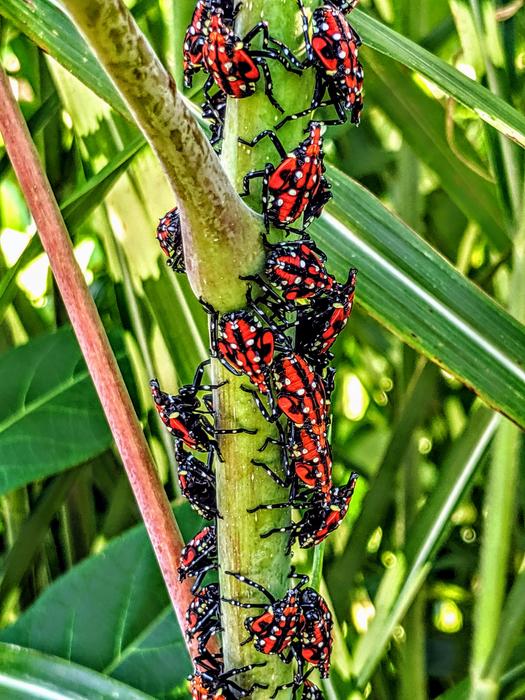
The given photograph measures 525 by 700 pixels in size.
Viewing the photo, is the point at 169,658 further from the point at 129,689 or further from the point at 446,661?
the point at 446,661

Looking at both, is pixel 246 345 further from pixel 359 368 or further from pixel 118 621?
pixel 359 368

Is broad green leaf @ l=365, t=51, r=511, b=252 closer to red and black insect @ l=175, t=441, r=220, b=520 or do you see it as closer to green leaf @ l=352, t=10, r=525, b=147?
green leaf @ l=352, t=10, r=525, b=147

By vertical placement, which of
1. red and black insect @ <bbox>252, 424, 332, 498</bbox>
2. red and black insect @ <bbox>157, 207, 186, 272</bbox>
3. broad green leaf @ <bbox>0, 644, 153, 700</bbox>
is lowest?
broad green leaf @ <bbox>0, 644, 153, 700</bbox>

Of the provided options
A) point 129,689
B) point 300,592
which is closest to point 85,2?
point 300,592

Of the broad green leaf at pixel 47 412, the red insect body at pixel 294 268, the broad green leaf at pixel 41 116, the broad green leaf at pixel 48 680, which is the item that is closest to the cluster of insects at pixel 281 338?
the red insect body at pixel 294 268

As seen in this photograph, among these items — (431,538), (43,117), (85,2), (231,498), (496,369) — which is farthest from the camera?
(43,117)

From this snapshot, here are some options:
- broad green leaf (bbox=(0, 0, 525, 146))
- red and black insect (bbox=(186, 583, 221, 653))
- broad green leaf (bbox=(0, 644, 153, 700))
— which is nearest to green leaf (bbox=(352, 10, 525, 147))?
broad green leaf (bbox=(0, 0, 525, 146))
